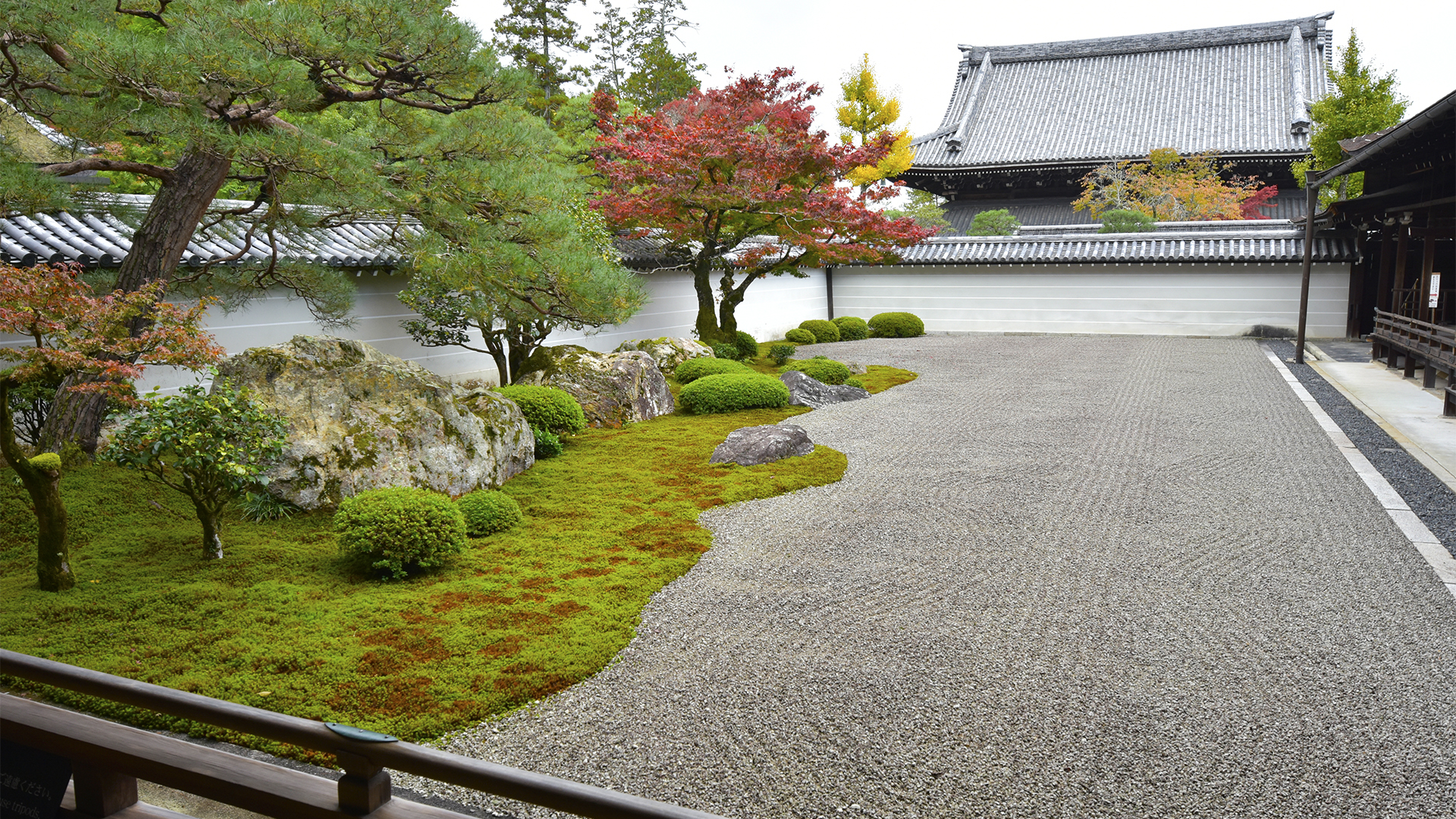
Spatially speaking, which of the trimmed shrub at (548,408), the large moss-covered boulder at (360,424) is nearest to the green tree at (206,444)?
the large moss-covered boulder at (360,424)

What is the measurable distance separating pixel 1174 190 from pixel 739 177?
16.2 meters

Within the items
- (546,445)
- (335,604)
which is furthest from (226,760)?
(546,445)

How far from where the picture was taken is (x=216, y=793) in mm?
2023

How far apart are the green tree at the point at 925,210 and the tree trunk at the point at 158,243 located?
19.0m

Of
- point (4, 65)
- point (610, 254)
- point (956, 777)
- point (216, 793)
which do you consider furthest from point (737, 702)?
point (610, 254)

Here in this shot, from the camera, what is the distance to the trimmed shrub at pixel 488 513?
6402mm

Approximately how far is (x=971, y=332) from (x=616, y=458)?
662 inches

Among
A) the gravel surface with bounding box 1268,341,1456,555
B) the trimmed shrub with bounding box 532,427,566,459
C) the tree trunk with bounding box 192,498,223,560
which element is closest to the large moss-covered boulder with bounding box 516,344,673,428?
the trimmed shrub with bounding box 532,427,566,459

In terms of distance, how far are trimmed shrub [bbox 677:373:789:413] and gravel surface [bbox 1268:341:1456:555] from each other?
651cm

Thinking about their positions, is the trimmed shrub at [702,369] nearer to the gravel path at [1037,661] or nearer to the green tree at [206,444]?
the gravel path at [1037,661]

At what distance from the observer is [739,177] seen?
1386 cm

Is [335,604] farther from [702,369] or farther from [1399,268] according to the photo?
[1399,268]

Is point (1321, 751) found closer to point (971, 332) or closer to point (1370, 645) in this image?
point (1370, 645)

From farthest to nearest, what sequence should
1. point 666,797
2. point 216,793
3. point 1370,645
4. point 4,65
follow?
point 4,65, point 1370,645, point 666,797, point 216,793
